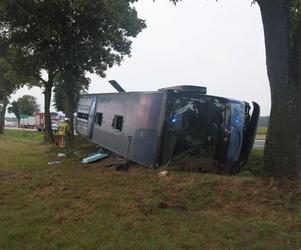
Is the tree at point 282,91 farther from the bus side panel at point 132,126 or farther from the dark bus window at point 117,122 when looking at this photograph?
the dark bus window at point 117,122

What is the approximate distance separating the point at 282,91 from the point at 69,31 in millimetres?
15957

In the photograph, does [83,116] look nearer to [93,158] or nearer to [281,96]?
[93,158]

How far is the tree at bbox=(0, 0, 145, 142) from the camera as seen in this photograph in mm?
21438

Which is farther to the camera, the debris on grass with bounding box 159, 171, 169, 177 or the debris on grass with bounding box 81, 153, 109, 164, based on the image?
the debris on grass with bounding box 81, 153, 109, 164

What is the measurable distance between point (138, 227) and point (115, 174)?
497 cm

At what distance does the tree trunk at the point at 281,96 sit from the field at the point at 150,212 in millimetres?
495

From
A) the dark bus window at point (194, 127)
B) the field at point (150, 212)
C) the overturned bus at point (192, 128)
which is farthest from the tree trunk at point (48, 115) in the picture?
the dark bus window at point (194, 127)

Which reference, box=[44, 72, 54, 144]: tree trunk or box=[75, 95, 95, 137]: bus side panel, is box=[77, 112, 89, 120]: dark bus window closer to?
box=[75, 95, 95, 137]: bus side panel

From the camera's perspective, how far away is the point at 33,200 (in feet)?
28.0

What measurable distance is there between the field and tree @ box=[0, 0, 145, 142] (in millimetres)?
11668

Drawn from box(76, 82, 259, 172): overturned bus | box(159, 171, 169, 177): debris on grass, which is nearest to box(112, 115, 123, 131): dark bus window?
box(76, 82, 259, 172): overturned bus

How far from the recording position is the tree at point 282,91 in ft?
28.6

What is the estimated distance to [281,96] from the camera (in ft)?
29.1

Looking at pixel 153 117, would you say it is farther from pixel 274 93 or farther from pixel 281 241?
pixel 281 241
